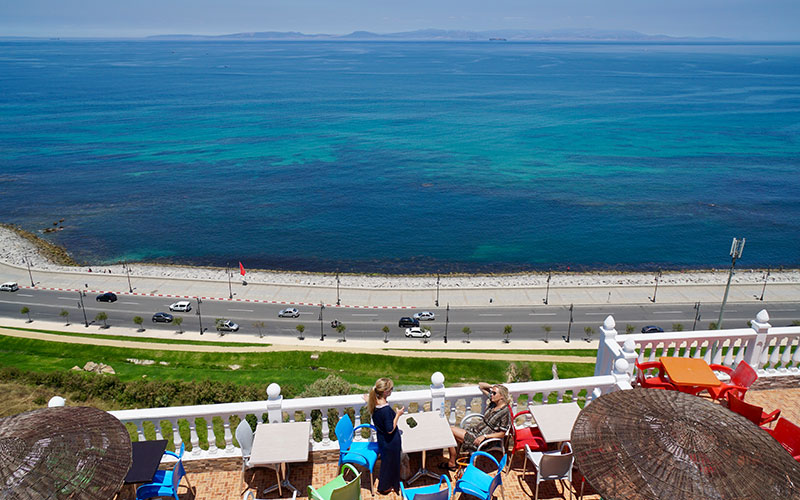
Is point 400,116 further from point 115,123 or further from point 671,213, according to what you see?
point 671,213

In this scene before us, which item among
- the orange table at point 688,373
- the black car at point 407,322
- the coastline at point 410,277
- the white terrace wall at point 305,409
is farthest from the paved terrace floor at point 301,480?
the coastline at point 410,277

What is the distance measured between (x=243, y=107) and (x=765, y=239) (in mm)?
170407

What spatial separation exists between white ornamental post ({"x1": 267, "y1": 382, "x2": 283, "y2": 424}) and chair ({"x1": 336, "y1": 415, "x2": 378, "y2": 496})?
1.41 m

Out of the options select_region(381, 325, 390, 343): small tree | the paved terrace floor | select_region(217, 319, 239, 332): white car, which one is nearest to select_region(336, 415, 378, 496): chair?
the paved terrace floor

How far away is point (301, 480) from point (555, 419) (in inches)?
215

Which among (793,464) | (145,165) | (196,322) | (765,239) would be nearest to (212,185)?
(145,165)

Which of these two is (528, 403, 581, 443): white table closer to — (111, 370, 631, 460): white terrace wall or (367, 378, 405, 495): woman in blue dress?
(111, 370, 631, 460): white terrace wall

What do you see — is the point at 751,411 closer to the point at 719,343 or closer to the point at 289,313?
the point at 719,343

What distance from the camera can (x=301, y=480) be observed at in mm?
11328

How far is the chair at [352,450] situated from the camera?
10648 mm

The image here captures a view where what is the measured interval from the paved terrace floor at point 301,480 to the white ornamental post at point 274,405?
107 centimetres

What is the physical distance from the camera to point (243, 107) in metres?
199

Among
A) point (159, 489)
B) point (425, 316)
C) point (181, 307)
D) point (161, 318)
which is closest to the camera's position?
point (159, 489)

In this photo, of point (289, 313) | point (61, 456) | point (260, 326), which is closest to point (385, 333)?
point (289, 313)
